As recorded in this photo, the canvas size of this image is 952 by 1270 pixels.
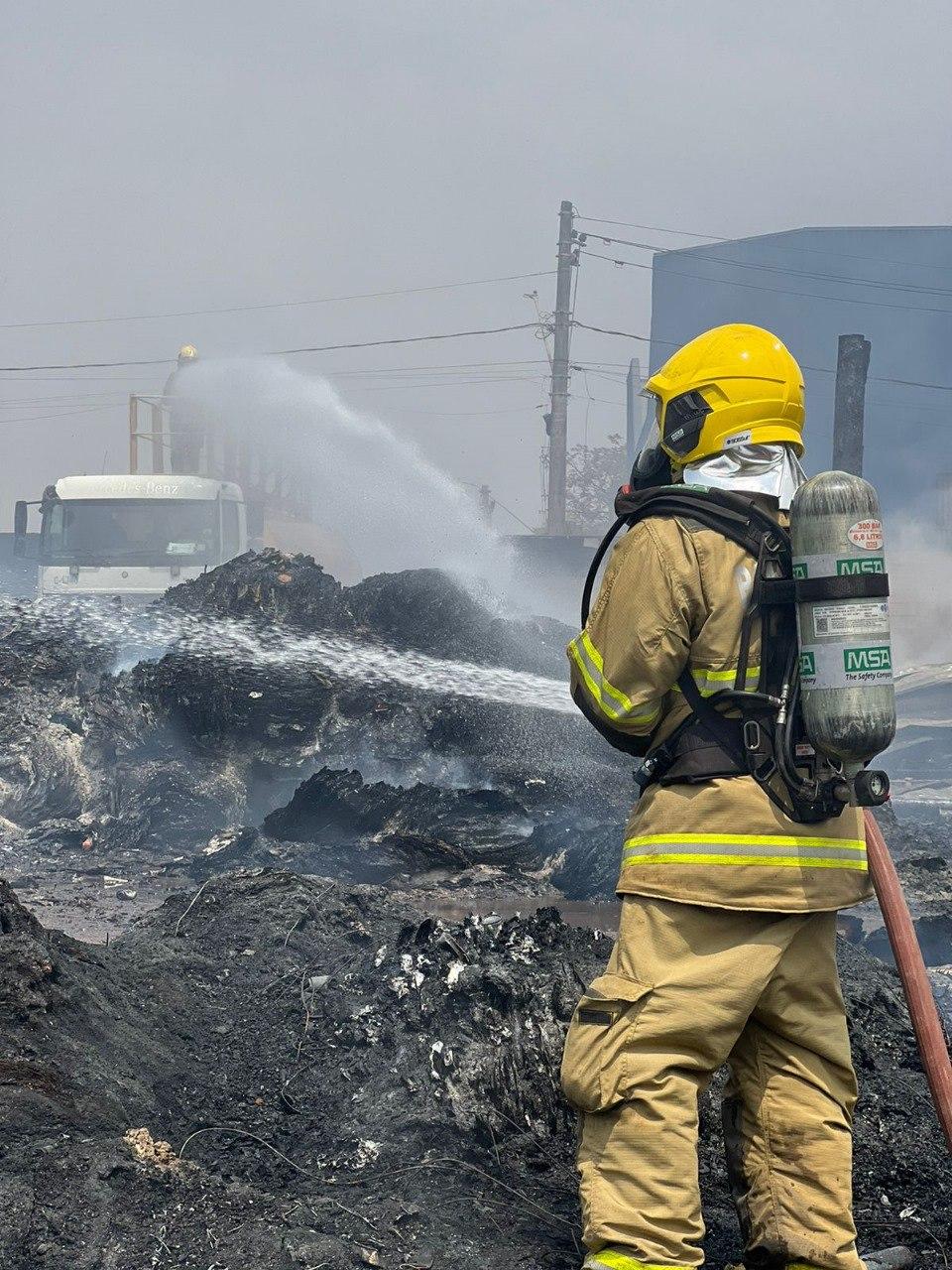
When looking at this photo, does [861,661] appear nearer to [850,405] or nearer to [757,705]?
[757,705]

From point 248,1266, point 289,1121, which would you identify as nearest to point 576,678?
point 248,1266

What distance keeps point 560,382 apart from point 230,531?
15394 mm

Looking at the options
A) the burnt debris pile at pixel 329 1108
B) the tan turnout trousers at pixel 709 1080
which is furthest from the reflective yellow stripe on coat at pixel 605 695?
the burnt debris pile at pixel 329 1108

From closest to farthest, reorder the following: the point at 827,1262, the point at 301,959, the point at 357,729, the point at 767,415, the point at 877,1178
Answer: the point at 827,1262, the point at 767,415, the point at 877,1178, the point at 301,959, the point at 357,729

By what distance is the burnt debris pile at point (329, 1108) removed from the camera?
2797 millimetres

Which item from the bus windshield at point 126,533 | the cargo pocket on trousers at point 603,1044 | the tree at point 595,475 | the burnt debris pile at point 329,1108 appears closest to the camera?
the cargo pocket on trousers at point 603,1044

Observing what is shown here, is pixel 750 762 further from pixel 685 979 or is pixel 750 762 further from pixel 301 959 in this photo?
pixel 301 959

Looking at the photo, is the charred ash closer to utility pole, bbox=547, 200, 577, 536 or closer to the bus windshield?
the bus windshield

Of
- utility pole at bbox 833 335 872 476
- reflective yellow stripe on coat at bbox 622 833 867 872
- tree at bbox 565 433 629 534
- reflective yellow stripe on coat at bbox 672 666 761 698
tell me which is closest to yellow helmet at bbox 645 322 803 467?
reflective yellow stripe on coat at bbox 672 666 761 698

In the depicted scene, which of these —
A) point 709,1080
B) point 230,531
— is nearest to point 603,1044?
point 709,1080

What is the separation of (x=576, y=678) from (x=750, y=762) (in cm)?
39

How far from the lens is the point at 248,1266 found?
267 centimetres

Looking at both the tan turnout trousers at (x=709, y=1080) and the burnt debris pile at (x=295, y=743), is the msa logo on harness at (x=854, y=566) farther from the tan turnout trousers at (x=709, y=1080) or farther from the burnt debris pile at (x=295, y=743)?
the burnt debris pile at (x=295, y=743)

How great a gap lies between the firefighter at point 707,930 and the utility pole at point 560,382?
2426 cm
